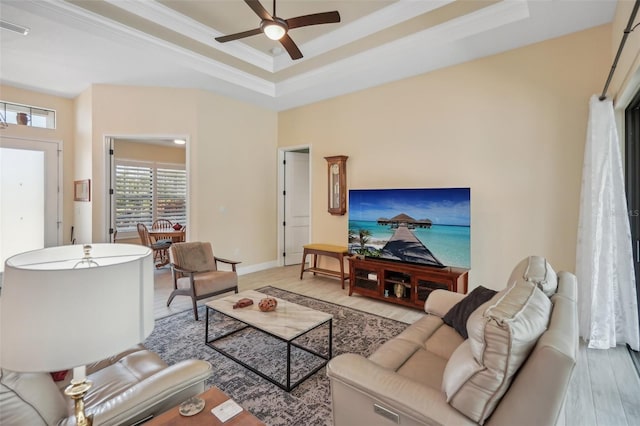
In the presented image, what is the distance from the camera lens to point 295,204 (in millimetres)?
Result: 6301

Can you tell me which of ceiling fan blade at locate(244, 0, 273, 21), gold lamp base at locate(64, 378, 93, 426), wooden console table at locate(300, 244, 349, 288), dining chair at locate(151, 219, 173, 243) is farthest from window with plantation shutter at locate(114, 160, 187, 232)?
gold lamp base at locate(64, 378, 93, 426)

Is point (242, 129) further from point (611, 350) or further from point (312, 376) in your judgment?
point (611, 350)

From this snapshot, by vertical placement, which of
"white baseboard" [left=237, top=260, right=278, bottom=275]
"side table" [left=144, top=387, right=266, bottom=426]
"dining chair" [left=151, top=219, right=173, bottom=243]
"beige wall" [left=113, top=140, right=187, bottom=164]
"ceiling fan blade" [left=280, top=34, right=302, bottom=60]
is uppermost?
"ceiling fan blade" [left=280, top=34, right=302, bottom=60]

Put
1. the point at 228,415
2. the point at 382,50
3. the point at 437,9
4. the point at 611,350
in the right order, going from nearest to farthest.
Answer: the point at 228,415 → the point at 611,350 → the point at 437,9 → the point at 382,50

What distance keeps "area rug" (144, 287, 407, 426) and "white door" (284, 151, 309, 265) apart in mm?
2429

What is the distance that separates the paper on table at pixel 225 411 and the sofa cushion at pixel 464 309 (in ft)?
5.18

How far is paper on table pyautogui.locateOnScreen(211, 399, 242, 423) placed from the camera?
1149 mm

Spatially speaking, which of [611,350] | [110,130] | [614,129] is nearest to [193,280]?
[110,130]

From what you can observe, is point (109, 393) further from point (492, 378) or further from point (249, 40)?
point (249, 40)

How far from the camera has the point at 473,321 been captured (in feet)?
3.98

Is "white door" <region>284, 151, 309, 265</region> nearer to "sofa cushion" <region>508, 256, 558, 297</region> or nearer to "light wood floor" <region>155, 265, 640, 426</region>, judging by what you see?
"light wood floor" <region>155, 265, 640, 426</region>

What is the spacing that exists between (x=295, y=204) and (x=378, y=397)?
16.9ft

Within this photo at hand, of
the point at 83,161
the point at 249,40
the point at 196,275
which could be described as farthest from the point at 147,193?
the point at 249,40

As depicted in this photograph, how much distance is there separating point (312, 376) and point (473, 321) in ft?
5.22
